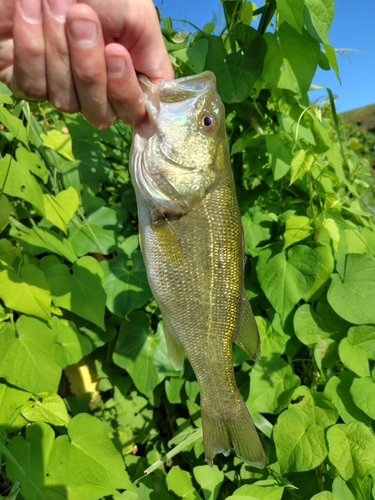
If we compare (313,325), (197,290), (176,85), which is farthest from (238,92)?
(313,325)

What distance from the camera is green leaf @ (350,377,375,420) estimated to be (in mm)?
1399

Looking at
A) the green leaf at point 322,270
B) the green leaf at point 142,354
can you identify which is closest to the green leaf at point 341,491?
the green leaf at point 322,270

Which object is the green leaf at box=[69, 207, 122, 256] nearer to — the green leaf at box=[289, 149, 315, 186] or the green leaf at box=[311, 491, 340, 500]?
the green leaf at box=[289, 149, 315, 186]

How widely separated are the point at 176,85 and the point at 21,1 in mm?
458

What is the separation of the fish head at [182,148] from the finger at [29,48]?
33 cm

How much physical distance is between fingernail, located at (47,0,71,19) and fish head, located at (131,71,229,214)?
361 millimetres

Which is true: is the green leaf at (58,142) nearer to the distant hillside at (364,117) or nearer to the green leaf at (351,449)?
the green leaf at (351,449)

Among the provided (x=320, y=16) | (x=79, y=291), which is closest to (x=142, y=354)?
(x=79, y=291)

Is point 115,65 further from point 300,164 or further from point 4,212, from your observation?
point 300,164

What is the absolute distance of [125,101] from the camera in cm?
96

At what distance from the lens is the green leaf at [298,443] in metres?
1.35

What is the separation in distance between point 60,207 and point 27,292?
1.26ft

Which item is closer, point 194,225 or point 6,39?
point 6,39

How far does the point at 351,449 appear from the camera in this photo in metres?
1.33
